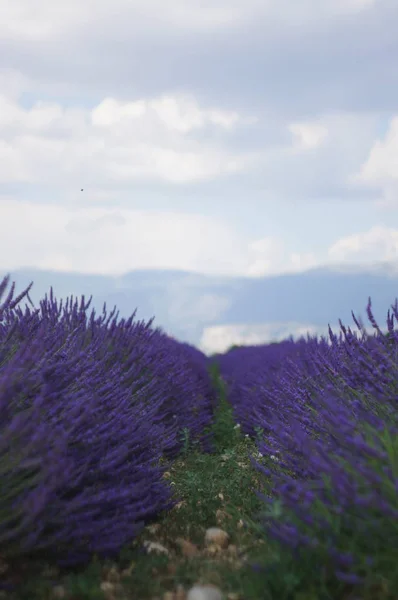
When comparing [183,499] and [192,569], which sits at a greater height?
[183,499]

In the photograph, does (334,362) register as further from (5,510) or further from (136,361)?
(5,510)

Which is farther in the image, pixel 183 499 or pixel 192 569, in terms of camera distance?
pixel 183 499

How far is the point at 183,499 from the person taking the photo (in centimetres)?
377

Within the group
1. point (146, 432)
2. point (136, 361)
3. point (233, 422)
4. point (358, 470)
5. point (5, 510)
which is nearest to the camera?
point (358, 470)

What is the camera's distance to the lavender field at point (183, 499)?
7.38 ft

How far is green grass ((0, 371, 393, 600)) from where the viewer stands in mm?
2238

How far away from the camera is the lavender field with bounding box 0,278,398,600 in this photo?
2250 millimetres

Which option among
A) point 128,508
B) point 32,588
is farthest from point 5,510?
point 128,508

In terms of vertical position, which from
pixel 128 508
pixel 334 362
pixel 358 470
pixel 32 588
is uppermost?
pixel 334 362

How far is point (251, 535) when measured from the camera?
303 centimetres

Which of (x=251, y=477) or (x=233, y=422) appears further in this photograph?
(x=233, y=422)

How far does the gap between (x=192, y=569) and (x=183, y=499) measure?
114 centimetres

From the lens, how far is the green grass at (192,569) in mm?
2238

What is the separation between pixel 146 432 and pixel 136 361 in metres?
1.65
